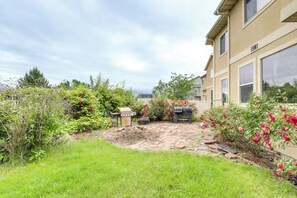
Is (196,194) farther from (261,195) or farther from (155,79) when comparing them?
(155,79)

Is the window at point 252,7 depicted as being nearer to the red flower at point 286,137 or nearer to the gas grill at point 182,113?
the red flower at point 286,137

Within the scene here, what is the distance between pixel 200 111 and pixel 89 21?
9262 mm

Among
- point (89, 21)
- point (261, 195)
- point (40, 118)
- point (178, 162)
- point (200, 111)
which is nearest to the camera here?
point (261, 195)

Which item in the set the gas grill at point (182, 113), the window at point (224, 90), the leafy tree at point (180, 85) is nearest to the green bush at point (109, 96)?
the gas grill at point (182, 113)

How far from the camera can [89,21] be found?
9.40 metres

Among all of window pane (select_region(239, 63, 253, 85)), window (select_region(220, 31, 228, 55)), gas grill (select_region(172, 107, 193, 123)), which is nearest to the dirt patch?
gas grill (select_region(172, 107, 193, 123))

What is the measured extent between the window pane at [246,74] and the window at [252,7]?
1.88 metres

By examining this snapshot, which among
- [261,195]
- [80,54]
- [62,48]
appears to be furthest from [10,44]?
[261,195]

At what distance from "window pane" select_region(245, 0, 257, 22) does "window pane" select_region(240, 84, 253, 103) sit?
269 centimetres

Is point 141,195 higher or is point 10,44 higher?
point 10,44

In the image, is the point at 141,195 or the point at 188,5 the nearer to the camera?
the point at 141,195

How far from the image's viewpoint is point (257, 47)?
5.39m

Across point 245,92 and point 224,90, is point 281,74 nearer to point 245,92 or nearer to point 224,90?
point 245,92

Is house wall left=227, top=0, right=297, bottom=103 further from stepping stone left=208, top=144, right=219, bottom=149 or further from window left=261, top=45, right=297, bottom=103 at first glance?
stepping stone left=208, top=144, right=219, bottom=149
